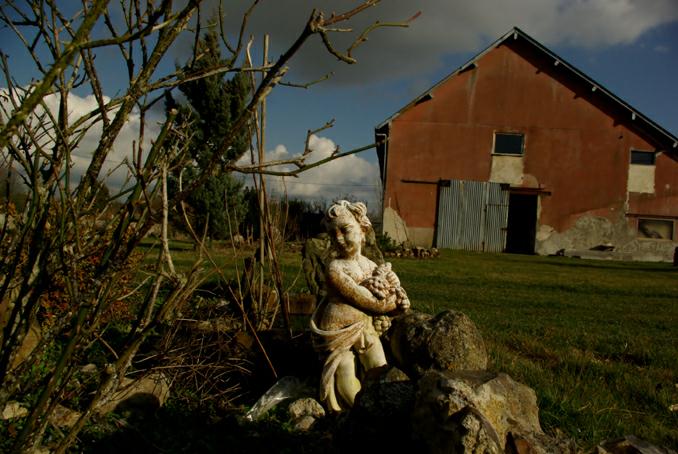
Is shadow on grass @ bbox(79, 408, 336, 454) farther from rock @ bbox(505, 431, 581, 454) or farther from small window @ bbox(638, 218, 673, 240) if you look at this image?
small window @ bbox(638, 218, 673, 240)

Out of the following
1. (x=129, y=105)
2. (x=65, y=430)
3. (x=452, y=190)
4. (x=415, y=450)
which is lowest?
(x=65, y=430)

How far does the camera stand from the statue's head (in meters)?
3.65

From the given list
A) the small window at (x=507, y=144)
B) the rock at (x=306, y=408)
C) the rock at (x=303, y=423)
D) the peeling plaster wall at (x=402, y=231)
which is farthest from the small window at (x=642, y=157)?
the rock at (x=303, y=423)

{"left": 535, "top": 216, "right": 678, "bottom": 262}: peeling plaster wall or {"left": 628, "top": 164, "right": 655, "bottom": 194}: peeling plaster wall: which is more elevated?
{"left": 628, "top": 164, "right": 655, "bottom": 194}: peeling plaster wall

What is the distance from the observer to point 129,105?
144 centimetres

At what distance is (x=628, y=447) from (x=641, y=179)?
763 inches

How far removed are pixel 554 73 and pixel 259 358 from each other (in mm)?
18228

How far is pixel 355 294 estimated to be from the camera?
351 cm

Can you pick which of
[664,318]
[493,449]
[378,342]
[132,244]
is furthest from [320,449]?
[664,318]

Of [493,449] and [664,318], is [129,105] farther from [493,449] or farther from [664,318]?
[664,318]

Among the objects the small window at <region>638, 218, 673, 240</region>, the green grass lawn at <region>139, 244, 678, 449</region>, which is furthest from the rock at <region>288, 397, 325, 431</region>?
the small window at <region>638, 218, 673, 240</region>

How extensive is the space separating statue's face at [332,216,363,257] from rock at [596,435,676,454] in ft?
5.98

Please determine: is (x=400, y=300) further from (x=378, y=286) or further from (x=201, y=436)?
(x=201, y=436)

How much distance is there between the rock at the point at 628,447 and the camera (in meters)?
2.33
